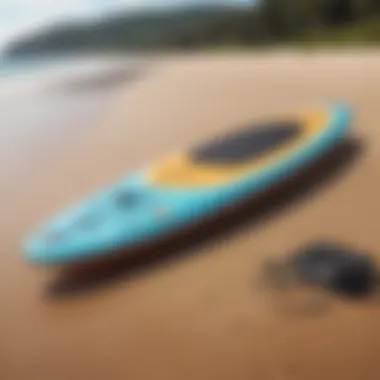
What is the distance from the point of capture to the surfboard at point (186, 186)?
0.31 metres

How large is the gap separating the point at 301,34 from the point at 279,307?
0.55 ft

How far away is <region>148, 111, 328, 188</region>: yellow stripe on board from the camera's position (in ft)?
1.08

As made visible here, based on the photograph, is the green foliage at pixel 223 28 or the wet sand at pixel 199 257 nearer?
the wet sand at pixel 199 257

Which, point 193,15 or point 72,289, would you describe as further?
point 193,15

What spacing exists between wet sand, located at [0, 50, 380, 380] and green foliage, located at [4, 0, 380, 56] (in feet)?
0.05

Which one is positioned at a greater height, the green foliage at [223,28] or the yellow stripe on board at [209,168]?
the green foliage at [223,28]

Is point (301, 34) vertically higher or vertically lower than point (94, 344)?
higher

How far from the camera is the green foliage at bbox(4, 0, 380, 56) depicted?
406mm

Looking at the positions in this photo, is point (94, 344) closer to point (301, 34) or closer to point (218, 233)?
point (218, 233)

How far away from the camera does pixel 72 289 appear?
311 mm

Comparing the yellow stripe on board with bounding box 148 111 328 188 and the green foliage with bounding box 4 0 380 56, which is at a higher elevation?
the green foliage with bounding box 4 0 380 56

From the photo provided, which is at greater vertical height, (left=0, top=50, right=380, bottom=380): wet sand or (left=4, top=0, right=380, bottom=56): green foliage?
(left=4, top=0, right=380, bottom=56): green foliage

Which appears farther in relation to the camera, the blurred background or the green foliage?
the green foliage

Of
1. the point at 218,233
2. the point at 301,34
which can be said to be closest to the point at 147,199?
the point at 218,233
